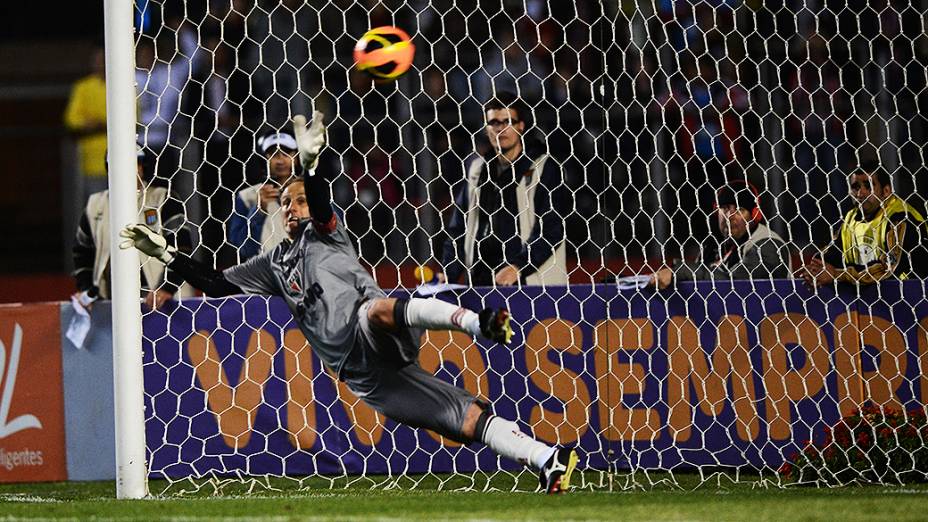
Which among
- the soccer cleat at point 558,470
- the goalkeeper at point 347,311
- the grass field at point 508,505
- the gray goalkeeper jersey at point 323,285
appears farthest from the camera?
the gray goalkeeper jersey at point 323,285

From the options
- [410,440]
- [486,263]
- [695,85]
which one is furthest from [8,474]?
Answer: [695,85]

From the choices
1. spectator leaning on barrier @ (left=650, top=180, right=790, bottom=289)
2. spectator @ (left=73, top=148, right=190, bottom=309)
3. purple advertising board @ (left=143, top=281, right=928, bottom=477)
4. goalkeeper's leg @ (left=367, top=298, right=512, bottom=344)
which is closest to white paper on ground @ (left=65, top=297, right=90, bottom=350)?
spectator @ (left=73, top=148, right=190, bottom=309)

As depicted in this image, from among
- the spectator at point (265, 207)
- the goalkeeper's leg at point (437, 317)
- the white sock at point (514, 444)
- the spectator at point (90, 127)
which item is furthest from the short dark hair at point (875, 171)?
the spectator at point (90, 127)

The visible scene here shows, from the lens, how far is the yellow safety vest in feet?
23.6

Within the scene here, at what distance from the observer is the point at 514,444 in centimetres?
605

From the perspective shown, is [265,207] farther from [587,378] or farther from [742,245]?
[742,245]

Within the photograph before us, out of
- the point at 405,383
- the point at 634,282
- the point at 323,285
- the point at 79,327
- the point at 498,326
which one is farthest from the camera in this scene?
the point at 79,327

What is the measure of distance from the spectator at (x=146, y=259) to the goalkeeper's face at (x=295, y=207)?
658 mm

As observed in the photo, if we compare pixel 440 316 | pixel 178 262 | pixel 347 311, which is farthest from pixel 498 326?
pixel 178 262

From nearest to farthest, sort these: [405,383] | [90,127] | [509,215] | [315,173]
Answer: [315,173] < [405,383] < [509,215] < [90,127]

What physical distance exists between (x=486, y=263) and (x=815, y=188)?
2.80m

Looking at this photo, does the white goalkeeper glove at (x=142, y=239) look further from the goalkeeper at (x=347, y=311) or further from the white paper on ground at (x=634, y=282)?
the white paper on ground at (x=634, y=282)

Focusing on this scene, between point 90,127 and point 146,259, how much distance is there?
3529 mm

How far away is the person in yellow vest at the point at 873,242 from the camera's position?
707 cm
